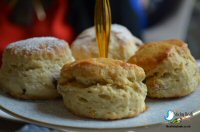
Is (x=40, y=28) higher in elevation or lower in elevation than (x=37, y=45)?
lower

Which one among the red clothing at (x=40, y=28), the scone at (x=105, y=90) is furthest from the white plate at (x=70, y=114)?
the red clothing at (x=40, y=28)

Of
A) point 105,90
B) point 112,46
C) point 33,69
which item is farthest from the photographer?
point 112,46

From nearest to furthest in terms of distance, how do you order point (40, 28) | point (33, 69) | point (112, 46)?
point (33, 69), point (112, 46), point (40, 28)

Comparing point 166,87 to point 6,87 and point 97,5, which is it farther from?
point 6,87

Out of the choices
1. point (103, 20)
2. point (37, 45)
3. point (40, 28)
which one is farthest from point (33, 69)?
point (40, 28)

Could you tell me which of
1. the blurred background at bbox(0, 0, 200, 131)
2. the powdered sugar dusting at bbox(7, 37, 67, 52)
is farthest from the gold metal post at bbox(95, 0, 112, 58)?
the blurred background at bbox(0, 0, 200, 131)

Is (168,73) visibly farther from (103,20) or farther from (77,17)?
(77,17)

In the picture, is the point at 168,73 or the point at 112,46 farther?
the point at 112,46
